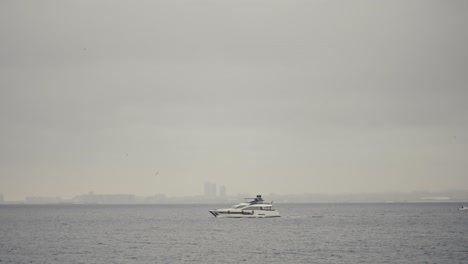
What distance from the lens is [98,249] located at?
98250mm

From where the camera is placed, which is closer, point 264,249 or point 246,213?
point 264,249

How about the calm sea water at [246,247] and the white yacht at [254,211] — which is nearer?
the calm sea water at [246,247]

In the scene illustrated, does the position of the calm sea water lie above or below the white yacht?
below

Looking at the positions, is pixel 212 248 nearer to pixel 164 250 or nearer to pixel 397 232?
pixel 164 250

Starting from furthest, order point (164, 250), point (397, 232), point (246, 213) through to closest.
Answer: point (246, 213), point (397, 232), point (164, 250)

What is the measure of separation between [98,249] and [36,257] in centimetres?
1146

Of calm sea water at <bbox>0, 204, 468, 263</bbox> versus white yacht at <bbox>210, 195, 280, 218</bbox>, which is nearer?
calm sea water at <bbox>0, 204, 468, 263</bbox>

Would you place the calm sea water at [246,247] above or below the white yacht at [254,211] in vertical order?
below

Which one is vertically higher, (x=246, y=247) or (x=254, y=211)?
(x=254, y=211)

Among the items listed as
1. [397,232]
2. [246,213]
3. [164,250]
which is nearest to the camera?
[164,250]

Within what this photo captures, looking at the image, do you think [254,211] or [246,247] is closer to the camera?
[246,247]

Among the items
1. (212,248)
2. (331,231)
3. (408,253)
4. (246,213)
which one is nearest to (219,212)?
(246,213)

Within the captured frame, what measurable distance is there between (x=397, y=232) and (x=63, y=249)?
71.4 meters

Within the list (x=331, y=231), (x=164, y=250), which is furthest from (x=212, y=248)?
(x=331, y=231)
